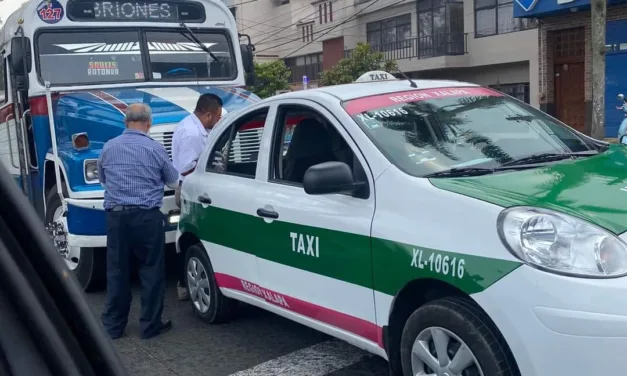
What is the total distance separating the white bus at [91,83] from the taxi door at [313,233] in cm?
220

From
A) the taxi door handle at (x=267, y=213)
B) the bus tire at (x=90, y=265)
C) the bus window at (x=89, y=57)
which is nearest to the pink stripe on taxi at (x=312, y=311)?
the taxi door handle at (x=267, y=213)

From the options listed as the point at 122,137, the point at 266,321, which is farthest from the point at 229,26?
the point at 266,321

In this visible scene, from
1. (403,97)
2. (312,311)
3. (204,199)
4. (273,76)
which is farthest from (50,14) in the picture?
(273,76)

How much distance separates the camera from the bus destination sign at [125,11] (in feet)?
25.3

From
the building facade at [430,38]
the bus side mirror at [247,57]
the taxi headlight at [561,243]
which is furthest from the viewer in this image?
the building facade at [430,38]

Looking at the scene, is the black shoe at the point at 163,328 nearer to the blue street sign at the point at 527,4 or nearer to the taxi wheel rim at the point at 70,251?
the taxi wheel rim at the point at 70,251

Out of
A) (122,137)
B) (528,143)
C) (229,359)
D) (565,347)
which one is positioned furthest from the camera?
(122,137)

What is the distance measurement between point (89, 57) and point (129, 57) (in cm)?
43

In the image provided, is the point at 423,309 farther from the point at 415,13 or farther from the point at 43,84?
the point at 415,13

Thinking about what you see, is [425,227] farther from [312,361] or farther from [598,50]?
[598,50]

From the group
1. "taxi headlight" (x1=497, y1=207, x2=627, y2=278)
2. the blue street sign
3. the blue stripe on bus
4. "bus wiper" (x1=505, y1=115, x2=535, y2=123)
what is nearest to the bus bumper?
the blue stripe on bus

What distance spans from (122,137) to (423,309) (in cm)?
298

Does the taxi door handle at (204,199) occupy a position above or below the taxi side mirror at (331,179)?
below

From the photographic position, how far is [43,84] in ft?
24.0
